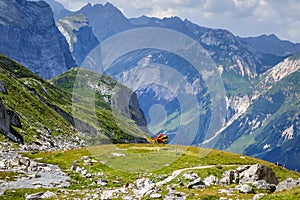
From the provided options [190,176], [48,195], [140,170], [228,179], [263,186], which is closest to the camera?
[48,195]

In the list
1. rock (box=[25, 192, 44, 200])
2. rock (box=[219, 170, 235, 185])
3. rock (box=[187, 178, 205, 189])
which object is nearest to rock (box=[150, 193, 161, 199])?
rock (box=[187, 178, 205, 189])

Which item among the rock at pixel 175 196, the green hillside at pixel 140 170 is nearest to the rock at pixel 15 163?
the green hillside at pixel 140 170

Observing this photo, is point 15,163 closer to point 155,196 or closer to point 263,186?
point 155,196

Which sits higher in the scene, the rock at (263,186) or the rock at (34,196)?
the rock at (34,196)

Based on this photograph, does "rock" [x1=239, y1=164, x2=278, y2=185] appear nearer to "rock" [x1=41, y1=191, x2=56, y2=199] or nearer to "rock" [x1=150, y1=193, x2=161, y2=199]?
"rock" [x1=150, y1=193, x2=161, y2=199]

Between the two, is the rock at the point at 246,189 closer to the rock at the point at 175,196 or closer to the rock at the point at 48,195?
the rock at the point at 175,196

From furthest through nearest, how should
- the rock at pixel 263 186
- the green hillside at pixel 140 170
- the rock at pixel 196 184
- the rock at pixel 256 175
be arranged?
the rock at pixel 256 175, the rock at pixel 196 184, the rock at pixel 263 186, the green hillside at pixel 140 170

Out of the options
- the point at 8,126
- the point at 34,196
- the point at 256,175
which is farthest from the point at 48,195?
the point at 8,126

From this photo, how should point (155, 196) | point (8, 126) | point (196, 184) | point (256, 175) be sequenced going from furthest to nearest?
point (8, 126) → point (256, 175) → point (196, 184) → point (155, 196)

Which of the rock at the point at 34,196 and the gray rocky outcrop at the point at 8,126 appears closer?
the rock at the point at 34,196
